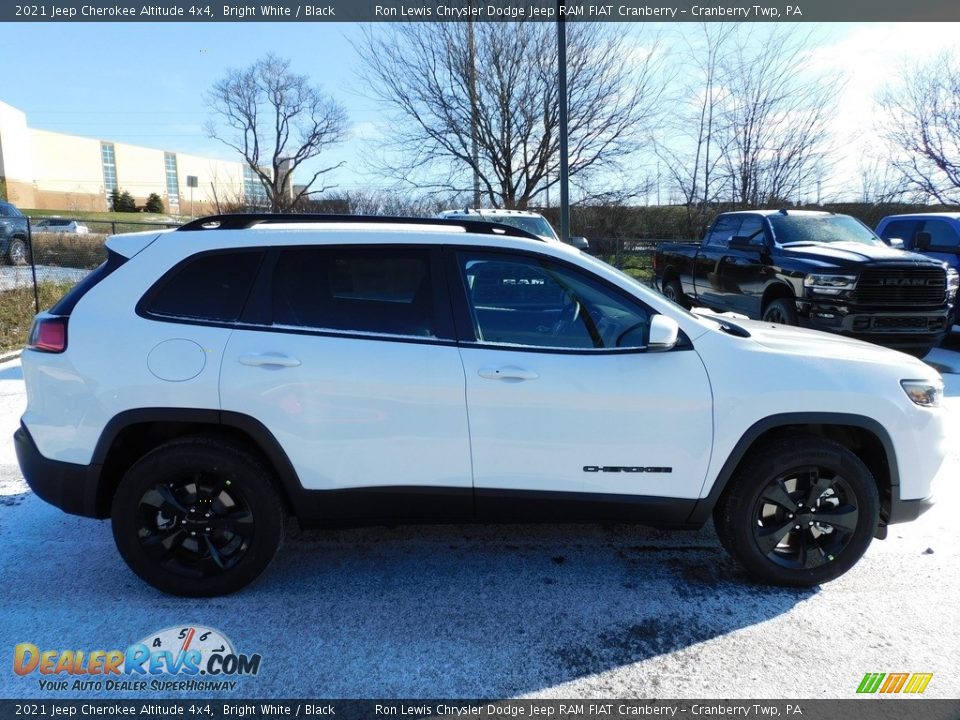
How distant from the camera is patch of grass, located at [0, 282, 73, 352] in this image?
9.86 metres

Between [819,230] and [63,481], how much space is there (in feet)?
30.7

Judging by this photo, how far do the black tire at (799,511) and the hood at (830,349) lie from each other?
437 mm

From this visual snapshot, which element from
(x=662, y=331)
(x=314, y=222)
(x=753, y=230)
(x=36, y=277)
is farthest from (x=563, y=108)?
(x=36, y=277)

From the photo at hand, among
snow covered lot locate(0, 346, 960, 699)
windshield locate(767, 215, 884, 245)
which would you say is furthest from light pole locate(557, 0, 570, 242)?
snow covered lot locate(0, 346, 960, 699)

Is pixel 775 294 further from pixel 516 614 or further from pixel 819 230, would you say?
pixel 516 614

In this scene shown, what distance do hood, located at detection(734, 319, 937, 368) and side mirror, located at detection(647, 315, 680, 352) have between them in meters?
0.60

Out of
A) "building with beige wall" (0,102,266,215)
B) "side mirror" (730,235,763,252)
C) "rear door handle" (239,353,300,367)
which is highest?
"building with beige wall" (0,102,266,215)

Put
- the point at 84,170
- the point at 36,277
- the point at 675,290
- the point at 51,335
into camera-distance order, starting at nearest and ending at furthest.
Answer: the point at 51,335 → the point at 675,290 → the point at 36,277 → the point at 84,170

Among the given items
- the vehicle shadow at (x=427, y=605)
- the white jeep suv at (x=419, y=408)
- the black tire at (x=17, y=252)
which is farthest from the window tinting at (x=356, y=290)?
the black tire at (x=17, y=252)

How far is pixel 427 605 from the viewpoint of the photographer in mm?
3201

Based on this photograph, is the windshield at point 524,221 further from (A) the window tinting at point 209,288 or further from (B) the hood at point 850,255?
(A) the window tinting at point 209,288

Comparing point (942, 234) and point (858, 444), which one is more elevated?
point (942, 234)

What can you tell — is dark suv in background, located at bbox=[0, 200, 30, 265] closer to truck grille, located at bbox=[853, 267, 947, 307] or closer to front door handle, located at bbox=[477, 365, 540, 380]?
front door handle, located at bbox=[477, 365, 540, 380]

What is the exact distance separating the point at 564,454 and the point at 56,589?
2.67 meters
